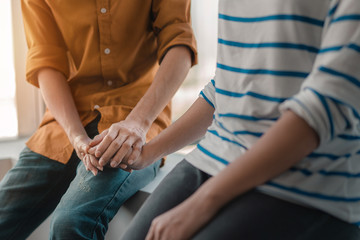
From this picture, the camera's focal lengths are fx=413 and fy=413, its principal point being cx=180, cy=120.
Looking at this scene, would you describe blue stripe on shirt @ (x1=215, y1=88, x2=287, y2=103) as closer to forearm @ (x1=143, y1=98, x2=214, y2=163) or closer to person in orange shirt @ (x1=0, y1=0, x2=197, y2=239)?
forearm @ (x1=143, y1=98, x2=214, y2=163)

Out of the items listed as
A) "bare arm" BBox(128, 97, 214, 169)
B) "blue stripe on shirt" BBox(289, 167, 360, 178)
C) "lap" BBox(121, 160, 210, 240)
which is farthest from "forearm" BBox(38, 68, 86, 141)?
"blue stripe on shirt" BBox(289, 167, 360, 178)

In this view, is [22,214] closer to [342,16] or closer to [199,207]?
[199,207]

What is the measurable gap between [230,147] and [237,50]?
183mm

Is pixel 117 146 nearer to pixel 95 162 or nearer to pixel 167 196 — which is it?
pixel 95 162

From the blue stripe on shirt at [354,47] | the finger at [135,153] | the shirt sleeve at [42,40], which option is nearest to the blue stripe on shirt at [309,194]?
the blue stripe on shirt at [354,47]

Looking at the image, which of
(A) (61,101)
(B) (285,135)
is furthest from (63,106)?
(B) (285,135)

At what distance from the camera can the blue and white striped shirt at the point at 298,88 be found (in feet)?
1.92

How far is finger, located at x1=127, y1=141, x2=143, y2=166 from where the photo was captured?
38.7 inches

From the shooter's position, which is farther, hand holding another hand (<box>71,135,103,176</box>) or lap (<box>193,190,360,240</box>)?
hand holding another hand (<box>71,135,103,176</box>)

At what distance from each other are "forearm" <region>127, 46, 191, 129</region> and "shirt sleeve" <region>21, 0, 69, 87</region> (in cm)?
32

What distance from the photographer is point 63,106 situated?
1.19 meters

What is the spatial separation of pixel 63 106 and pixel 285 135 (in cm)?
77

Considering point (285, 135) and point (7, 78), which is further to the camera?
point (7, 78)

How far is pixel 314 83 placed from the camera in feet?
1.95
